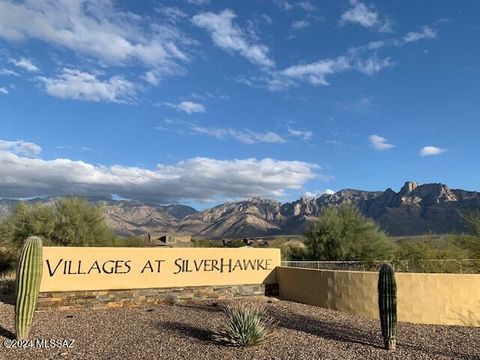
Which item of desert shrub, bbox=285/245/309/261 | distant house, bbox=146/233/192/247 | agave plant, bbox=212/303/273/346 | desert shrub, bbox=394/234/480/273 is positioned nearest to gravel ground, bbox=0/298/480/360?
agave plant, bbox=212/303/273/346

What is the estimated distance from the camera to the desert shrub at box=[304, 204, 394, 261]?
2811 centimetres

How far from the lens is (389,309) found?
908 centimetres

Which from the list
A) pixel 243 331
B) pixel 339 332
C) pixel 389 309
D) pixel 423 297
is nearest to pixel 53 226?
pixel 243 331

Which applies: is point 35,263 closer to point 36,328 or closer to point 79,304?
point 36,328

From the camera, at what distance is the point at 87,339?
32.8 ft

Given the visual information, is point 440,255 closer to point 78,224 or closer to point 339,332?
point 339,332

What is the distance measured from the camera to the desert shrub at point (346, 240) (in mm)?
28109

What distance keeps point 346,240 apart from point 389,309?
19.5 m

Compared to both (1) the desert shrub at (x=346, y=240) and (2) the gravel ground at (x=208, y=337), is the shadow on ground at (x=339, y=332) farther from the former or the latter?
(1) the desert shrub at (x=346, y=240)

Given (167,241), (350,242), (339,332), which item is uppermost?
(350,242)

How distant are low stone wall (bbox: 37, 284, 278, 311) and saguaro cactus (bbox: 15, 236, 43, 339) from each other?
4.55 meters

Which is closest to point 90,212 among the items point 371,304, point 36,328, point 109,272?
point 109,272

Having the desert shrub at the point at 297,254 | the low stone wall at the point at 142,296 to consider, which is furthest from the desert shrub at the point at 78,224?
the desert shrub at the point at 297,254

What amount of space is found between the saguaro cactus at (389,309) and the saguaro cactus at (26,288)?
7708mm
